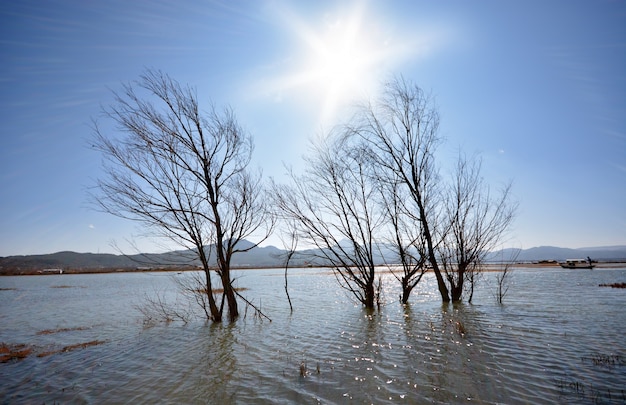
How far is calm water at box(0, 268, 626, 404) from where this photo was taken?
5605 millimetres

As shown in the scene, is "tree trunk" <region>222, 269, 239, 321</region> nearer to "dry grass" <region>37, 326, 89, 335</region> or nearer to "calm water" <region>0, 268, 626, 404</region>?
"calm water" <region>0, 268, 626, 404</region>

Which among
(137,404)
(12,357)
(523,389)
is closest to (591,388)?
(523,389)

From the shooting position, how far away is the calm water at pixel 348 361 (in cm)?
561

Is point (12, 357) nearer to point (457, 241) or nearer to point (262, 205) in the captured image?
point (262, 205)

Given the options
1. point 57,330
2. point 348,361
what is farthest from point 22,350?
point 348,361

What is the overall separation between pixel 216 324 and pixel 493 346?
11135 millimetres

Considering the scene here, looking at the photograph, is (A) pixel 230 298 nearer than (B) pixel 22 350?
No

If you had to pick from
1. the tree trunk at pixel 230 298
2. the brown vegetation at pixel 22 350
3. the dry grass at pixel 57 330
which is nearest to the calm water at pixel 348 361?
the brown vegetation at pixel 22 350

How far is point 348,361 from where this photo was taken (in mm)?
7496

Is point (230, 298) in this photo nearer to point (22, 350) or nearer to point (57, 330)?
point (22, 350)

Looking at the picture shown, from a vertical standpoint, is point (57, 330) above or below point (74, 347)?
below

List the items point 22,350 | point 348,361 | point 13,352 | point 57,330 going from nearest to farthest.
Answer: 1. point 348,361
2. point 13,352
3. point 22,350
4. point 57,330

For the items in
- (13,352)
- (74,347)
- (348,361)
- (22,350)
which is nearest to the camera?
(348,361)

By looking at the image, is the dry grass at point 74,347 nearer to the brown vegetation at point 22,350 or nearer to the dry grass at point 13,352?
the brown vegetation at point 22,350
